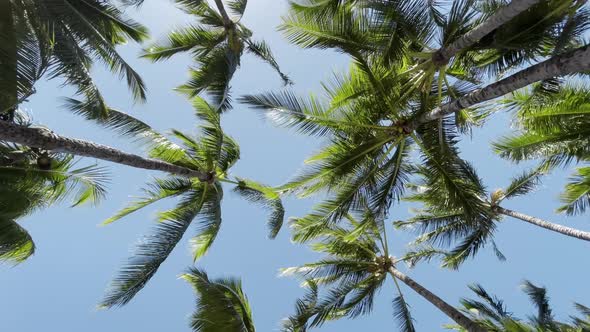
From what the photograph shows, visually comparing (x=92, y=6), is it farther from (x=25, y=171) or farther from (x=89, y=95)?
(x=25, y=171)

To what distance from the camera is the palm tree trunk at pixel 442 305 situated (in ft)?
33.0

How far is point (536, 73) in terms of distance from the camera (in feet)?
22.5

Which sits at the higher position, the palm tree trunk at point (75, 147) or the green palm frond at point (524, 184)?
the green palm frond at point (524, 184)

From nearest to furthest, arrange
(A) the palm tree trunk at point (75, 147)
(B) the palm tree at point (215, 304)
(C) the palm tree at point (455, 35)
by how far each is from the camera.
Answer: (A) the palm tree trunk at point (75, 147) → (C) the palm tree at point (455, 35) → (B) the palm tree at point (215, 304)

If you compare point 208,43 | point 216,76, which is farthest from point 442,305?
point 208,43

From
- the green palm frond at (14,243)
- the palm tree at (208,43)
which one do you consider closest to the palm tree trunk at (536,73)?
the palm tree at (208,43)

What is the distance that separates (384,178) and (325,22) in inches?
149

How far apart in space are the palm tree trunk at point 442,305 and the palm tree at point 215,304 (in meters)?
5.08

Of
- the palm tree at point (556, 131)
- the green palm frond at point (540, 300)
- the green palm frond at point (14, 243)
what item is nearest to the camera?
the green palm frond at point (14, 243)

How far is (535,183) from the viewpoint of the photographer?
44.3ft

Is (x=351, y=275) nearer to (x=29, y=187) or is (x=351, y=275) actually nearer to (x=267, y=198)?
(x=267, y=198)

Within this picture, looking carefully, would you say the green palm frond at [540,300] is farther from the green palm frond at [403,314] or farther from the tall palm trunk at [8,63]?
the tall palm trunk at [8,63]

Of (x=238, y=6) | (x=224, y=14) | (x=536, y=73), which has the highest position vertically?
(x=238, y=6)

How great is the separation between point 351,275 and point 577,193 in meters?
6.27
